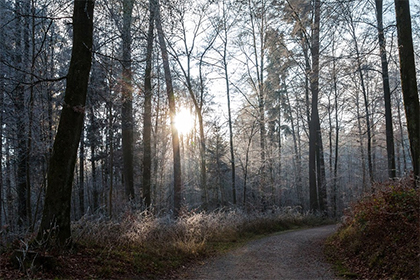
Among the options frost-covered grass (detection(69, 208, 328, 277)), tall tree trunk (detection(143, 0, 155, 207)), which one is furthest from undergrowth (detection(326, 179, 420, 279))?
tall tree trunk (detection(143, 0, 155, 207))

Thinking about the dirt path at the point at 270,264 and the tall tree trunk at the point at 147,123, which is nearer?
the dirt path at the point at 270,264

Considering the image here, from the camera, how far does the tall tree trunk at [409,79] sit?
22.1ft

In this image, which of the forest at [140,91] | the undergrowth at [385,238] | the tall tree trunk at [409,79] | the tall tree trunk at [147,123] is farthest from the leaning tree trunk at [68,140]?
the tall tree trunk at [409,79]

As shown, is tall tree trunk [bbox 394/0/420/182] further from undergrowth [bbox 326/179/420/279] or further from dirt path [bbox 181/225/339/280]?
dirt path [bbox 181/225/339/280]

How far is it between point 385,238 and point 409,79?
3762 millimetres

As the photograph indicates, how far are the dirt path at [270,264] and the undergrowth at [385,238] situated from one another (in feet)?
1.56

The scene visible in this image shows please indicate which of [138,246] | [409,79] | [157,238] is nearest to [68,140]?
[138,246]

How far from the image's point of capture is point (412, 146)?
6816mm

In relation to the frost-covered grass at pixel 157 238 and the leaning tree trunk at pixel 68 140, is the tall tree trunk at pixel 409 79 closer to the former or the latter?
the frost-covered grass at pixel 157 238

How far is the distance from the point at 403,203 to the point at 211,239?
5725 mm

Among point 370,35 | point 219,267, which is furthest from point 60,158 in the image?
point 370,35

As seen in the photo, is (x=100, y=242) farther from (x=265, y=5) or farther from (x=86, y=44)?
(x=265, y=5)

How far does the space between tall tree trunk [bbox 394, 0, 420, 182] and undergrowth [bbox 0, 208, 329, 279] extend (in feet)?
18.8

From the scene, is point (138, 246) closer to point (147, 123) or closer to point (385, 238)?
point (385, 238)
